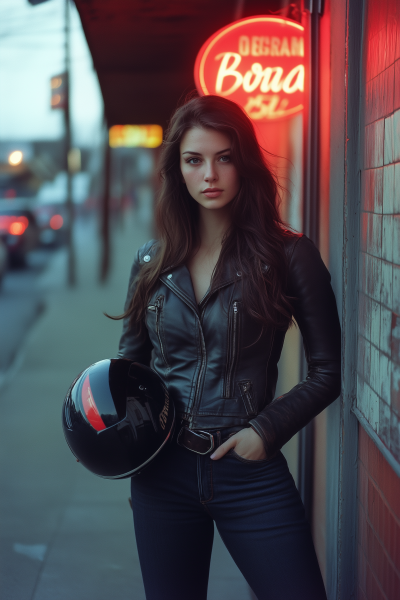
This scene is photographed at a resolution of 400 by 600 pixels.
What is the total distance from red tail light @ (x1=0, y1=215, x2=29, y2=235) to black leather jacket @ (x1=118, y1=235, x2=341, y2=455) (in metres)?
19.1

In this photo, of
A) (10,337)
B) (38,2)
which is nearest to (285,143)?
(38,2)

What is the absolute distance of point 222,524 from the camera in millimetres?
1836

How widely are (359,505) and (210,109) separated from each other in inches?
52.0

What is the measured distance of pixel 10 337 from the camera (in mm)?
9898

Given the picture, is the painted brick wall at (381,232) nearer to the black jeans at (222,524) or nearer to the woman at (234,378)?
the woman at (234,378)

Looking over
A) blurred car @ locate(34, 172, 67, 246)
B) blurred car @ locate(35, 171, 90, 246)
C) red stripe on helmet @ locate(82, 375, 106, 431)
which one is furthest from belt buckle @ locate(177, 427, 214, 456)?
blurred car @ locate(34, 172, 67, 246)

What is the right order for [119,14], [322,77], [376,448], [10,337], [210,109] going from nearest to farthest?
1. [376,448]
2. [210,109]
3. [322,77]
4. [119,14]
5. [10,337]

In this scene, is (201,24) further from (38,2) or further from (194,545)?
(194,545)

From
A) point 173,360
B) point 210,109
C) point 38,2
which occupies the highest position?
point 38,2

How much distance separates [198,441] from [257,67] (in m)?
1.98

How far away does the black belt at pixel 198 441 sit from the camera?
1812mm

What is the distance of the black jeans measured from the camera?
1753 millimetres

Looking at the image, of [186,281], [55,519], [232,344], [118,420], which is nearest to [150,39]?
[55,519]

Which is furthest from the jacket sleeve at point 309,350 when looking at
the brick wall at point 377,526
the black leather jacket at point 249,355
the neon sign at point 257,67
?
the neon sign at point 257,67
